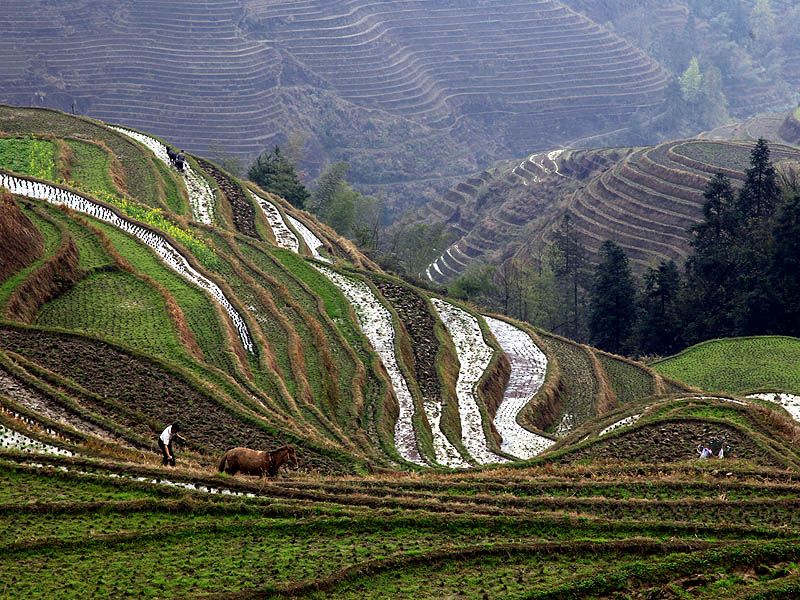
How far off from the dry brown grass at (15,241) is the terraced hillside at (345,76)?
101828 mm

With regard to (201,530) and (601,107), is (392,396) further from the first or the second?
(601,107)

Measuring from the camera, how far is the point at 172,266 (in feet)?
108

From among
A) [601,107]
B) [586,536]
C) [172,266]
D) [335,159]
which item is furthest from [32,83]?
[586,536]

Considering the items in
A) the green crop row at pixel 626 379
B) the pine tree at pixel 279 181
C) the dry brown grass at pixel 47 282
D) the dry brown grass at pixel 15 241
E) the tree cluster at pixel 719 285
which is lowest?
the green crop row at pixel 626 379

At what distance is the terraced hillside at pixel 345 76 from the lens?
Result: 134 meters

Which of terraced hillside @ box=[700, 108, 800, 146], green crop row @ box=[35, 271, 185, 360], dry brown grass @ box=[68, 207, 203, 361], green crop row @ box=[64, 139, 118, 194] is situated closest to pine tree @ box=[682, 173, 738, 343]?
green crop row @ box=[64, 139, 118, 194]

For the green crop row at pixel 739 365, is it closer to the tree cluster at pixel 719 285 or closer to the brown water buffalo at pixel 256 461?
the tree cluster at pixel 719 285

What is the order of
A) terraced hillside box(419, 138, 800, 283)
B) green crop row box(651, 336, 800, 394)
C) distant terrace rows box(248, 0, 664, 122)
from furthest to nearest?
distant terrace rows box(248, 0, 664, 122)
terraced hillside box(419, 138, 800, 283)
green crop row box(651, 336, 800, 394)

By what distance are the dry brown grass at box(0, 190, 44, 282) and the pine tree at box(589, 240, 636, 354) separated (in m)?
34.5

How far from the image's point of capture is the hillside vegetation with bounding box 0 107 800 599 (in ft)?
48.0

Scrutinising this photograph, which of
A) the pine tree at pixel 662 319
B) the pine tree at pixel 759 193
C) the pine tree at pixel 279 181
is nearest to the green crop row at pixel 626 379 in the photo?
the pine tree at pixel 662 319

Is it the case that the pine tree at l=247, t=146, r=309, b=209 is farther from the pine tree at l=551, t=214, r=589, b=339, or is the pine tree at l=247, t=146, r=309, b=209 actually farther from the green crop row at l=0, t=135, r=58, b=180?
the pine tree at l=551, t=214, r=589, b=339

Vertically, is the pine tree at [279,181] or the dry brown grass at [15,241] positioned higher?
the pine tree at [279,181]

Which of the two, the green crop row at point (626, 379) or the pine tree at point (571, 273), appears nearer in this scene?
the green crop row at point (626, 379)
